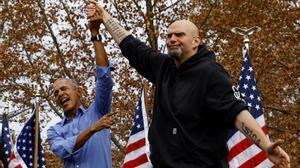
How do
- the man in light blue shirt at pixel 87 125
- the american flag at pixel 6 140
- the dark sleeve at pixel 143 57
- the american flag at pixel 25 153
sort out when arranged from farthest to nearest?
the american flag at pixel 6 140 → the american flag at pixel 25 153 → the man in light blue shirt at pixel 87 125 → the dark sleeve at pixel 143 57

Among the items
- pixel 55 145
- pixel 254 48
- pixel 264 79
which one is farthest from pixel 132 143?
pixel 264 79

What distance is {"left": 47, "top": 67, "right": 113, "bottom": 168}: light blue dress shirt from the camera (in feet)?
15.9

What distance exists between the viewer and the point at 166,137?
136 inches

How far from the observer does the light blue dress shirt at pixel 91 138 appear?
4.86 metres

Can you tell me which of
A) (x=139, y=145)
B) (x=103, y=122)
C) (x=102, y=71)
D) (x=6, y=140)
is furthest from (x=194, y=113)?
(x=6, y=140)

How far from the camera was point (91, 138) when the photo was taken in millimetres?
4977

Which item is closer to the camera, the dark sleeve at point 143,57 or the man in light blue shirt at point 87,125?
the dark sleeve at point 143,57

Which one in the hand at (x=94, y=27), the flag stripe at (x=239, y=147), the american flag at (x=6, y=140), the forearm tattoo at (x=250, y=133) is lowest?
the flag stripe at (x=239, y=147)

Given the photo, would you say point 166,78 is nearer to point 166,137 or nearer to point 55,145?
point 166,137

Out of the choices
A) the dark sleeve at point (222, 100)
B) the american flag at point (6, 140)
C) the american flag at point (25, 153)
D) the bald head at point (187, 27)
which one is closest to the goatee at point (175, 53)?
the bald head at point (187, 27)

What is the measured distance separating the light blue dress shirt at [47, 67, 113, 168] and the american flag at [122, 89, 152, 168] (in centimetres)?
239

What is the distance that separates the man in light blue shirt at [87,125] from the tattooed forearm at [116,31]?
0.16 m

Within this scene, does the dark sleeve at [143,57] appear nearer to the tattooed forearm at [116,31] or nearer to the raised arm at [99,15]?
the tattooed forearm at [116,31]

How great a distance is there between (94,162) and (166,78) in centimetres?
143
